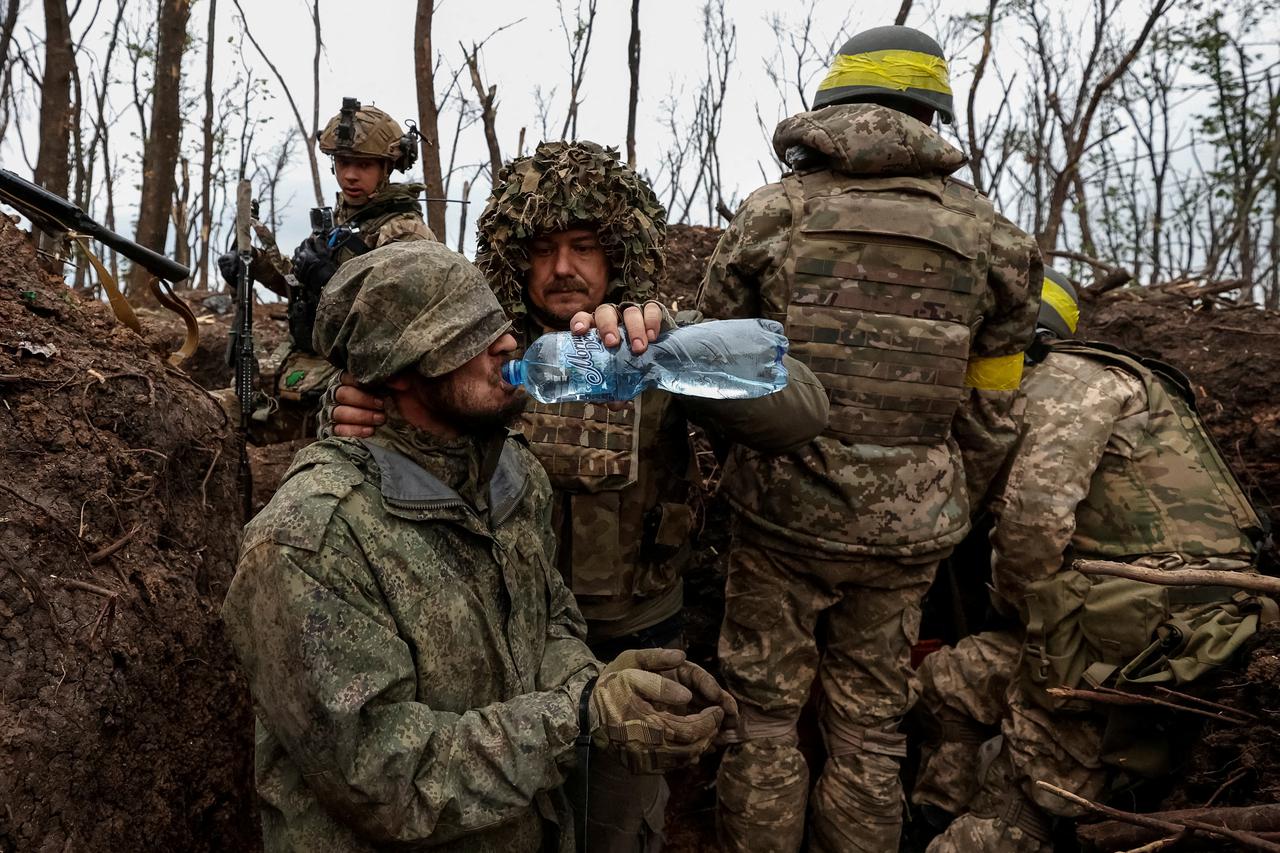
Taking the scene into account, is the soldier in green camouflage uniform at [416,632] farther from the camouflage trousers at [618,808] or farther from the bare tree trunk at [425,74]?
the bare tree trunk at [425,74]

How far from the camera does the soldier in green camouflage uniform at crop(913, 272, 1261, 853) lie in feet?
10.3

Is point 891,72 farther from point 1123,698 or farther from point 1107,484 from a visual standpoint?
point 1123,698

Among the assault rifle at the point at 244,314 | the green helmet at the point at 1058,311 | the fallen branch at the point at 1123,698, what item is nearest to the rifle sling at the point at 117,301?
the assault rifle at the point at 244,314

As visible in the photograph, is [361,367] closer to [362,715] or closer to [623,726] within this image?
[362,715]

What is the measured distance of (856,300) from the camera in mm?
3098

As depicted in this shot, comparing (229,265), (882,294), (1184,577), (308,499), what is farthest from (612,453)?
(229,265)

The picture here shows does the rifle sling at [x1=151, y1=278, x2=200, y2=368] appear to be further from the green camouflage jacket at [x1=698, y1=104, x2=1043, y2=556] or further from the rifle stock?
the green camouflage jacket at [x1=698, y1=104, x2=1043, y2=556]

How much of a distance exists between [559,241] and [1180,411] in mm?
2458

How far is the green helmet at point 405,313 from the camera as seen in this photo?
70.3 inches

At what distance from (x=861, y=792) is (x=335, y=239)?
373cm

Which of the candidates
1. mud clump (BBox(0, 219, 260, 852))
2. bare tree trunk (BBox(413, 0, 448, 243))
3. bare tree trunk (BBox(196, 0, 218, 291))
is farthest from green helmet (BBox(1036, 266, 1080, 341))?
bare tree trunk (BBox(196, 0, 218, 291))

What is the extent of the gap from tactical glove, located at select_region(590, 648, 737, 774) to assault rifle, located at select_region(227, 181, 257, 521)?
302 cm

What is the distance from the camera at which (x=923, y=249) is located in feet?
10.1

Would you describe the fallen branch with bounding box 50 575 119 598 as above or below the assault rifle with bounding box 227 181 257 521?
below
